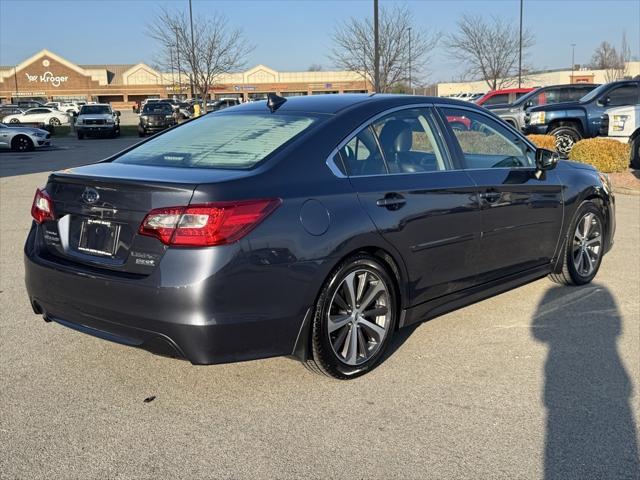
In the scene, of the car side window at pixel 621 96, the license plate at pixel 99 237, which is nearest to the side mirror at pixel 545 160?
the license plate at pixel 99 237

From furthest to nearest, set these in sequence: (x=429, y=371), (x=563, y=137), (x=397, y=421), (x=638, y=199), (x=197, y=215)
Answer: (x=563, y=137) < (x=638, y=199) < (x=429, y=371) < (x=397, y=421) < (x=197, y=215)

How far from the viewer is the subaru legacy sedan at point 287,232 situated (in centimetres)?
322

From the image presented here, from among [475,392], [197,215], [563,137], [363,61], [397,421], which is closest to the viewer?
[197,215]

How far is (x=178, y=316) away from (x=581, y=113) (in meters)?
14.8

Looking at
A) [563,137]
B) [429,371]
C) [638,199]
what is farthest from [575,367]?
[563,137]

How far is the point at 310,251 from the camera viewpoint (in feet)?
11.3

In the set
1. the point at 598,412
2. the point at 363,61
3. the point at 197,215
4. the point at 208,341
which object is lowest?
the point at 598,412

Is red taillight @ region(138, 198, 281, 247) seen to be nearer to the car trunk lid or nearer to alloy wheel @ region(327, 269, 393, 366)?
the car trunk lid

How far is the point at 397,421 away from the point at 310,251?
39.6 inches

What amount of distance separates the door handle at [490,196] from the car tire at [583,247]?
117cm

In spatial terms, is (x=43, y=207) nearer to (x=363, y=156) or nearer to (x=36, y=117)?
(x=363, y=156)

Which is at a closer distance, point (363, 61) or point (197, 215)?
point (197, 215)

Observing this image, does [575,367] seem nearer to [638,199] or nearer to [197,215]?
[197,215]

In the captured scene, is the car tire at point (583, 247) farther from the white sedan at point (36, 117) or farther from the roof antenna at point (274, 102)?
the white sedan at point (36, 117)
